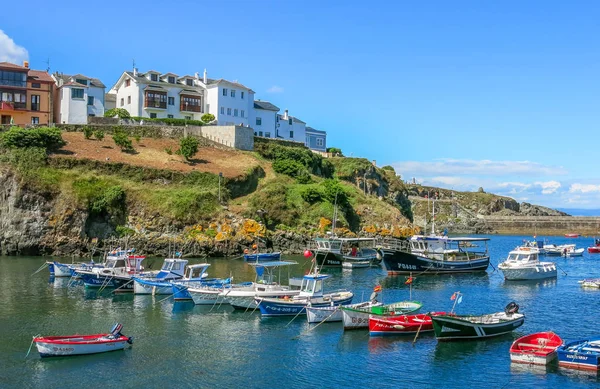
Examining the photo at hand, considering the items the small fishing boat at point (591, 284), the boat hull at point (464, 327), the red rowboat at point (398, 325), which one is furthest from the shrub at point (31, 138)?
the small fishing boat at point (591, 284)

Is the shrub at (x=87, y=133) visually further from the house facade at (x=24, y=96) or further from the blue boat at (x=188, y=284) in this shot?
the blue boat at (x=188, y=284)

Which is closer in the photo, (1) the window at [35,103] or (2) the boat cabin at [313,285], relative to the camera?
(2) the boat cabin at [313,285]

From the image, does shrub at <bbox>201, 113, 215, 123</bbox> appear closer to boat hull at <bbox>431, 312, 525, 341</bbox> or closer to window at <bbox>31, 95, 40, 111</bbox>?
window at <bbox>31, 95, 40, 111</bbox>

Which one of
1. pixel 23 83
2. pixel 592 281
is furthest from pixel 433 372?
pixel 23 83

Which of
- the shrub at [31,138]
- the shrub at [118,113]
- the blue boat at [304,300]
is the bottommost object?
the blue boat at [304,300]

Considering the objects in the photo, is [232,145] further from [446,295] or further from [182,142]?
[446,295]

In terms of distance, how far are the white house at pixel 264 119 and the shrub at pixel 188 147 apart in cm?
2277

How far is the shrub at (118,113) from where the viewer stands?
98.4m

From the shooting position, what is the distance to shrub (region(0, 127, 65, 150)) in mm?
80188

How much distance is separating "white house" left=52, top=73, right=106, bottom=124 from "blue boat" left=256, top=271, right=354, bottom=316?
68.1 meters

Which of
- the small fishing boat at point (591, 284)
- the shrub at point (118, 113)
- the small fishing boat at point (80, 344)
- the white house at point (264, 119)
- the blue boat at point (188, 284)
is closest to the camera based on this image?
the small fishing boat at point (80, 344)

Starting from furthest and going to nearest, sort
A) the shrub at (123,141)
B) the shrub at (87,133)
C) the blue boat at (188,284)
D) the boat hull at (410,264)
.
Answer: the shrub at (87,133) < the shrub at (123,141) < the boat hull at (410,264) < the blue boat at (188,284)

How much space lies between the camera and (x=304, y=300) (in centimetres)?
4138

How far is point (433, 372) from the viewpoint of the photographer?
2988 centimetres
